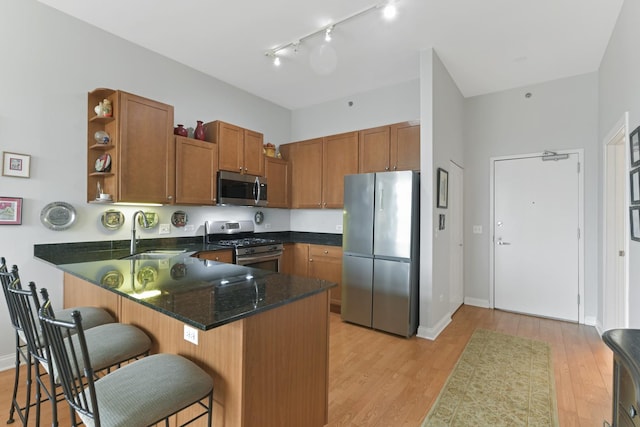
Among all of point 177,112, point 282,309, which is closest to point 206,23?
point 177,112

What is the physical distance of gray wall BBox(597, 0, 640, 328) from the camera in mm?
2199

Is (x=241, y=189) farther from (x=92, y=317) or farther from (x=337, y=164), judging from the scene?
(x=92, y=317)

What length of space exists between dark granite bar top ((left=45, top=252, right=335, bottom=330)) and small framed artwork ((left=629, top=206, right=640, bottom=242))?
2267mm

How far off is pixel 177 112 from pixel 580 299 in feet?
17.3

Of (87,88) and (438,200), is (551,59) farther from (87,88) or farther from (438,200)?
(87,88)

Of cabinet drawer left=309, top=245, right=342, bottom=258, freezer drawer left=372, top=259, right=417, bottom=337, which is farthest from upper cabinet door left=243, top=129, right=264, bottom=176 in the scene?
freezer drawer left=372, top=259, right=417, bottom=337

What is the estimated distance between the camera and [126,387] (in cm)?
116

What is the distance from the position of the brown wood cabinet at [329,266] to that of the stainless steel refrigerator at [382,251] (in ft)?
1.27

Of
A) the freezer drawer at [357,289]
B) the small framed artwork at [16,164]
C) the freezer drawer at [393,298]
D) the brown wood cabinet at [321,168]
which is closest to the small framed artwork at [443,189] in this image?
the freezer drawer at [393,298]

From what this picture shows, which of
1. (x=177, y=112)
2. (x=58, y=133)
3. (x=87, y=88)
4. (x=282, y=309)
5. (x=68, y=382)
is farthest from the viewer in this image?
(x=177, y=112)

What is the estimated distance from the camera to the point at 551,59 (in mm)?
3379

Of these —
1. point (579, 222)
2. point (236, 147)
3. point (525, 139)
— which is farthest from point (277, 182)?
point (579, 222)

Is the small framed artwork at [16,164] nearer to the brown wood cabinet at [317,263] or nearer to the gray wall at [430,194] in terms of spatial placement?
the brown wood cabinet at [317,263]

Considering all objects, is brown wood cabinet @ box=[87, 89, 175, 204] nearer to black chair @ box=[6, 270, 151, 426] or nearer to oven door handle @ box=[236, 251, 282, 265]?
oven door handle @ box=[236, 251, 282, 265]
